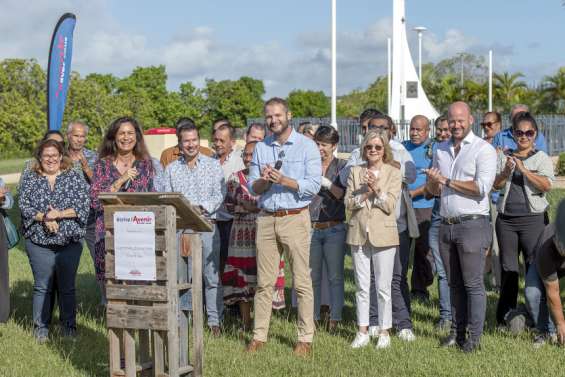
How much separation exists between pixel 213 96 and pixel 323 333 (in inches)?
3286

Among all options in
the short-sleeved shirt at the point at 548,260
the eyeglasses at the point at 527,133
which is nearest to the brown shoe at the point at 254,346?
the short-sleeved shirt at the point at 548,260

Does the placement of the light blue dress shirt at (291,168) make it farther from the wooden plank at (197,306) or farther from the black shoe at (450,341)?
the black shoe at (450,341)

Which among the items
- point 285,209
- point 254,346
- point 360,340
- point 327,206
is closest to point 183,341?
point 254,346

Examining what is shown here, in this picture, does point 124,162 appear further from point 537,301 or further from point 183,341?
point 537,301

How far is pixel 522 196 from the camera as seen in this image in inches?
314

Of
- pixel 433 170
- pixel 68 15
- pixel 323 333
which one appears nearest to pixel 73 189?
pixel 323 333

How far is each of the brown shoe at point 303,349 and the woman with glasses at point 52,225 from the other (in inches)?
97.4

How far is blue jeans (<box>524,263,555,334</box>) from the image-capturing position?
7.76 m

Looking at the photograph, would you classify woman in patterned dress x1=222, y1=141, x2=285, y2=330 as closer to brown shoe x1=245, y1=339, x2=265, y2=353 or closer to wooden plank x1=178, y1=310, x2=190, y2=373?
brown shoe x1=245, y1=339, x2=265, y2=353

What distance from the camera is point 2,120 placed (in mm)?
50375

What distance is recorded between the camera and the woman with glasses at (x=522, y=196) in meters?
7.90

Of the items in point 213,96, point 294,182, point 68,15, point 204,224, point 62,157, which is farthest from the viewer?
point 213,96

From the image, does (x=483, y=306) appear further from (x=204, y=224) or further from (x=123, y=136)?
(x=123, y=136)

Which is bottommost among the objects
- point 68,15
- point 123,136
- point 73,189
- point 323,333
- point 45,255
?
point 323,333
